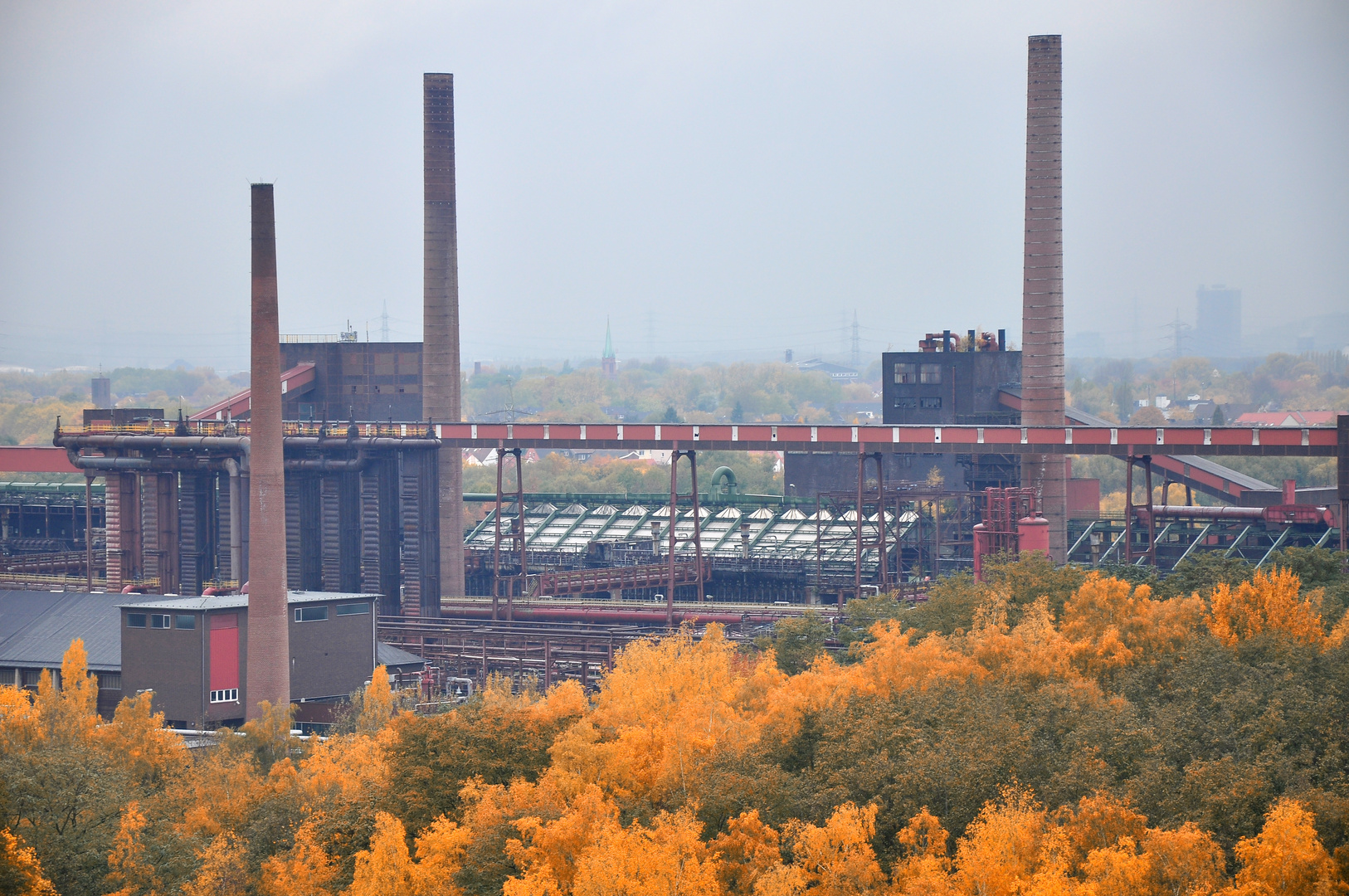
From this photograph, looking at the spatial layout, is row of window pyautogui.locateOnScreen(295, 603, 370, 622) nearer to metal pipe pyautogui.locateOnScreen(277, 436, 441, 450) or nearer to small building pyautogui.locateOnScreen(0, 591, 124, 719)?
small building pyautogui.locateOnScreen(0, 591, 124, 719)

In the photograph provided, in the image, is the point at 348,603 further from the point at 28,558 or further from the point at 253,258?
the point at 28,558

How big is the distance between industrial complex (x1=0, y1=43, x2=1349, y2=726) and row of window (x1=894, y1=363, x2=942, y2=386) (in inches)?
7.7

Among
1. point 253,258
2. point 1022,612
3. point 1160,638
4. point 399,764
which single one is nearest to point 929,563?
point 1022,612

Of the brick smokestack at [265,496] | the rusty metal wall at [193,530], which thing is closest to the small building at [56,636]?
the brick smokestack at [265,496]

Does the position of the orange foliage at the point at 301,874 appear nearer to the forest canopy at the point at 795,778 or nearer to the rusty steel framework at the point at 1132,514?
the forest canopy at the point at 795,778

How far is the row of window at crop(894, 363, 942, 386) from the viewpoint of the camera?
73188mm

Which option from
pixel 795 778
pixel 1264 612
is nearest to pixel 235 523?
pixel 795 778

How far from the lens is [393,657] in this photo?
4688 centimetres

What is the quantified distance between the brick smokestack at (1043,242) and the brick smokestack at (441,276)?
2379 cm

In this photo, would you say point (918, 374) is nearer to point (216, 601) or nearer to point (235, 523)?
point (235, 523)

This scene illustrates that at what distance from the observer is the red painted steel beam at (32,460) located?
69.2 m

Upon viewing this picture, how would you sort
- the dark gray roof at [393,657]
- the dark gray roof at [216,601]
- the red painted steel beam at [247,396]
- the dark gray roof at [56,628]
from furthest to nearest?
the red painted steel beam at [247,396] → the dark gray roof at [393,657] → the dark gray roof at [56,628] → the dark gray roof at [216,601]

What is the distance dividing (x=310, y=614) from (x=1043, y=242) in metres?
31.1

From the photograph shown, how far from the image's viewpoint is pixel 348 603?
44969 millimetres
